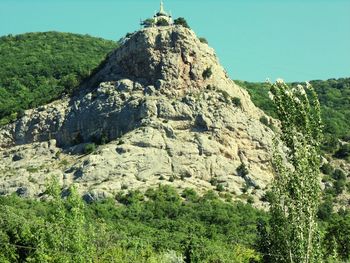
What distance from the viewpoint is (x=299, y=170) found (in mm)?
34312

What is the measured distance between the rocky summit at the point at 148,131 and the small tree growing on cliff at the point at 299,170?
56.8 m

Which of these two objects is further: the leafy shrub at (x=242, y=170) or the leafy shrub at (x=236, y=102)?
the leafy shrub at (x=236, y=102)

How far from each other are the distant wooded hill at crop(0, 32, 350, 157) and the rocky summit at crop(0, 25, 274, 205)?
32.5ft

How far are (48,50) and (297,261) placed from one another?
5824 inches

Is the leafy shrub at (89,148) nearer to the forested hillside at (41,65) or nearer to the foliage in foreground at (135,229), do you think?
the foliage in foreground at (135,229)

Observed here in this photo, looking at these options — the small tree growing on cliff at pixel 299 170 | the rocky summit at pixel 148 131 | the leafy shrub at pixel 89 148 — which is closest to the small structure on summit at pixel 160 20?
the rocky summit at pixel 148 131

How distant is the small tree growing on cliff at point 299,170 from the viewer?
34.2 meters

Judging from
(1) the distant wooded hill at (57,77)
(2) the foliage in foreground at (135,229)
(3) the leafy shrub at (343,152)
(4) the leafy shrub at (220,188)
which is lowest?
(2) the foliage in foreground at (135,229)

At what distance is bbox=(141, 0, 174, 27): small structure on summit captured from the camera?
12050 centimetres

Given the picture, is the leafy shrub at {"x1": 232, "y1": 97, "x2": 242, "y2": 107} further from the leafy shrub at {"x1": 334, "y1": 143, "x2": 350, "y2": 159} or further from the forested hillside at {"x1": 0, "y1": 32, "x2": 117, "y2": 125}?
the forested hillside at {"x1": 0, "y1": 32, "x2": 117, "y2": 125}

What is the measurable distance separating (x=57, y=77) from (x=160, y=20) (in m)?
42.1

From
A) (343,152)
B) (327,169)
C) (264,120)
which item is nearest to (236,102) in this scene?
(264,120)

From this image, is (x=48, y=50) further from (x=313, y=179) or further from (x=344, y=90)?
(x=313, y=179)

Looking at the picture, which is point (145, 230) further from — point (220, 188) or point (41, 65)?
point (41, 65)
